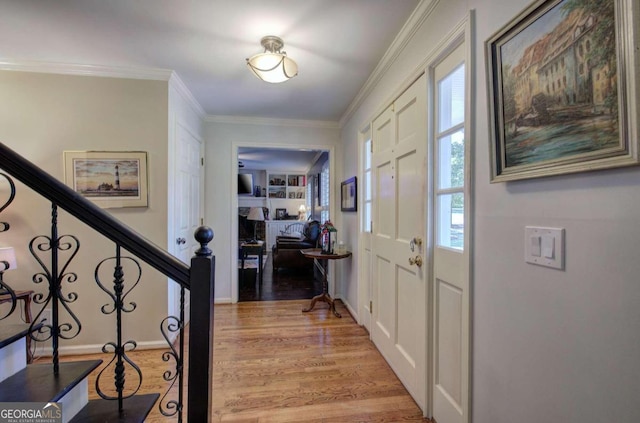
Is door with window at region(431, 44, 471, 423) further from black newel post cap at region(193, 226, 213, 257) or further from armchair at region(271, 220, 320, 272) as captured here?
armchair at region(271, 220, 320, 272)

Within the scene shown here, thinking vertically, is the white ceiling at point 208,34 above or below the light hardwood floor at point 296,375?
above

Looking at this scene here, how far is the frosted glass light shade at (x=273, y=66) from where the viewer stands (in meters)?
1.92

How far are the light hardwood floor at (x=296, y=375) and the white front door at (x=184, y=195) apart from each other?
0.73 meters

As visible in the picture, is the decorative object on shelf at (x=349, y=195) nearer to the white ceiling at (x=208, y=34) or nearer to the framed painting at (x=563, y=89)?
the white ceiling at (x=208, y=34)

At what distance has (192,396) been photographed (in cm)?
105

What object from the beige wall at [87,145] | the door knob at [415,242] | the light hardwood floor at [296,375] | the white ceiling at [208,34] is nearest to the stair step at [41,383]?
the light hardwood floor at [296,375]

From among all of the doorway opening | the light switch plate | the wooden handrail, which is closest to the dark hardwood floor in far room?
the doorway opening

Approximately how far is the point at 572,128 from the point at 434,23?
44.2 inches

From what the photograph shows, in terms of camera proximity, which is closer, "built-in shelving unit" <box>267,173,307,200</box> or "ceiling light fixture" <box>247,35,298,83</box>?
"ceiling light fixture" <box>247,35,298,83</box>

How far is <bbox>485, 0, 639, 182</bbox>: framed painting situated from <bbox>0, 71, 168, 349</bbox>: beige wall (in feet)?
8.28

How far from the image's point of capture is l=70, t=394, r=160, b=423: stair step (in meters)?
1.06

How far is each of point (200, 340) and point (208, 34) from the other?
1.92 metres

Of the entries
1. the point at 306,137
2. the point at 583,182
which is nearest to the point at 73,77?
the point at 306,137

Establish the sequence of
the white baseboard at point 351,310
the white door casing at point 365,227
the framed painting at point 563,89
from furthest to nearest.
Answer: the white baseboard at point 351,310 → the white door casing at point 365,227 → the framed painting at point 563,89
